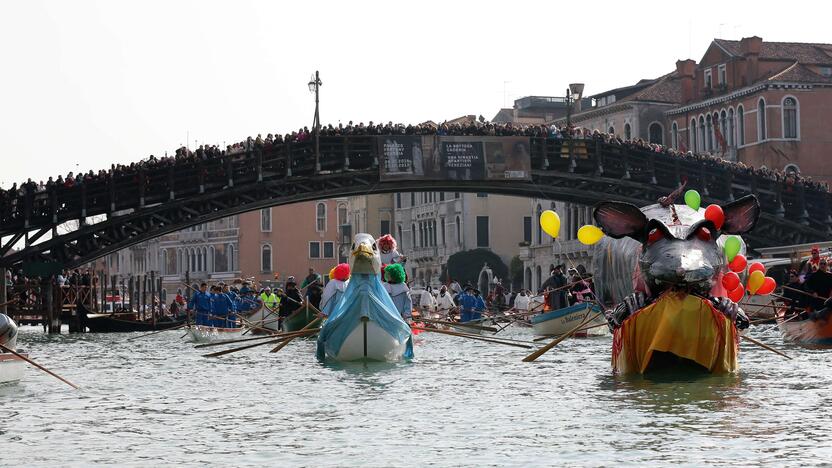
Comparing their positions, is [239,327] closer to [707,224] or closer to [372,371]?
[372,371]

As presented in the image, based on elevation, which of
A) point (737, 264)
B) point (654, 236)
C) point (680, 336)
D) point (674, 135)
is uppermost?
point (674, 135)

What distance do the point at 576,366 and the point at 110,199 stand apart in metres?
25.9

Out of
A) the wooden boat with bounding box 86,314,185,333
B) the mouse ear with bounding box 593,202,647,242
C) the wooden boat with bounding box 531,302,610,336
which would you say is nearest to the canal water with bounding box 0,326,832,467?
the mouse ear with bounding box 593,202,647,242

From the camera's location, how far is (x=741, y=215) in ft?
67.9

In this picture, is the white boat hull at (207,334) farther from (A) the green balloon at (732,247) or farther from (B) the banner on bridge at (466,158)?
(A) the green balloon at (732,247)

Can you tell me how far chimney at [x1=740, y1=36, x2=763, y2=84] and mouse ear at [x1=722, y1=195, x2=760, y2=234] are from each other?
50.3 meters

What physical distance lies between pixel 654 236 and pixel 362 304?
6656 mm

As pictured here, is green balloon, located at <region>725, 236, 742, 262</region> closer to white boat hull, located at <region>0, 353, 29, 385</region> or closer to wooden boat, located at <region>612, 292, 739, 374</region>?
wooden boat, located at <region>612, 292, 739, 374</region>

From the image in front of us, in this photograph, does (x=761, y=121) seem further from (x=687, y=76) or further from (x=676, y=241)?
(x=676, y=241)

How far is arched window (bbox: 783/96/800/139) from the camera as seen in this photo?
67.6m

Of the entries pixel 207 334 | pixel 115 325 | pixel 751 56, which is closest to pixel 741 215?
pixel 207 334

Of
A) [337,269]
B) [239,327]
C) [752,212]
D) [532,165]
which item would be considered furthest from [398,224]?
[752,212]

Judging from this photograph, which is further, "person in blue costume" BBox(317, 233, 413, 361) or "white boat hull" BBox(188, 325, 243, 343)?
"white boat hull" BBox(188, 325, 243, 343)

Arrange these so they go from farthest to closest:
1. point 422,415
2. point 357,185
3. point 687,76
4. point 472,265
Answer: point 472,265
point 687,76
point 357,185
point 422,415
